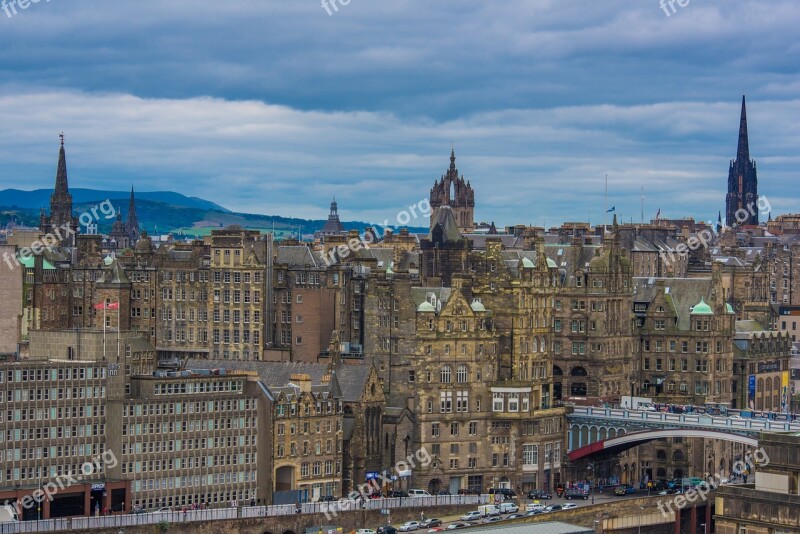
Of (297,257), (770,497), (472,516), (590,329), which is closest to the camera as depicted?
(770,497)

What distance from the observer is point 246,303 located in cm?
19012

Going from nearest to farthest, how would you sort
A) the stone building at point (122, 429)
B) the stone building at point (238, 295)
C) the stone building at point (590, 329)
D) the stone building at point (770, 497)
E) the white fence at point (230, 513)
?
the stone building at point (770, 497) → the white fence at point (230, 513) → the stone building at point (122, 429) → the stone building at point (590, 329) → the stone building at point (238, 295)

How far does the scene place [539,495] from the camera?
169375mm

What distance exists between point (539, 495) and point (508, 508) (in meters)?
12.2

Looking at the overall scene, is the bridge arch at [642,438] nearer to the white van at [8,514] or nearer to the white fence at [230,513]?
the white fence at [230,513]

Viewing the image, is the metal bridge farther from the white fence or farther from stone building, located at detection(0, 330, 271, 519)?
stone building, located at detection(0, 330, 271, 519)

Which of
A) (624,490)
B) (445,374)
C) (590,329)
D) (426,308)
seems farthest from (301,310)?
(624,490)

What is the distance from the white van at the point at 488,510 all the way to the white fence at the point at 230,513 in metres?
2.99

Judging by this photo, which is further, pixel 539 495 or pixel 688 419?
pixel 688 419

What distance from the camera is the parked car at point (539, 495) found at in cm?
16862

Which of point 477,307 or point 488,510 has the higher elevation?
point 477,307

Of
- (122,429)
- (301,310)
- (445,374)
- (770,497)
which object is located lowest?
(770,497)

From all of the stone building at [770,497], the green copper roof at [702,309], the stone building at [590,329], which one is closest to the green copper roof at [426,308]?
the stone building at [590,329]

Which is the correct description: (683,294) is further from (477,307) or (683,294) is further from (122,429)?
(122,429)
